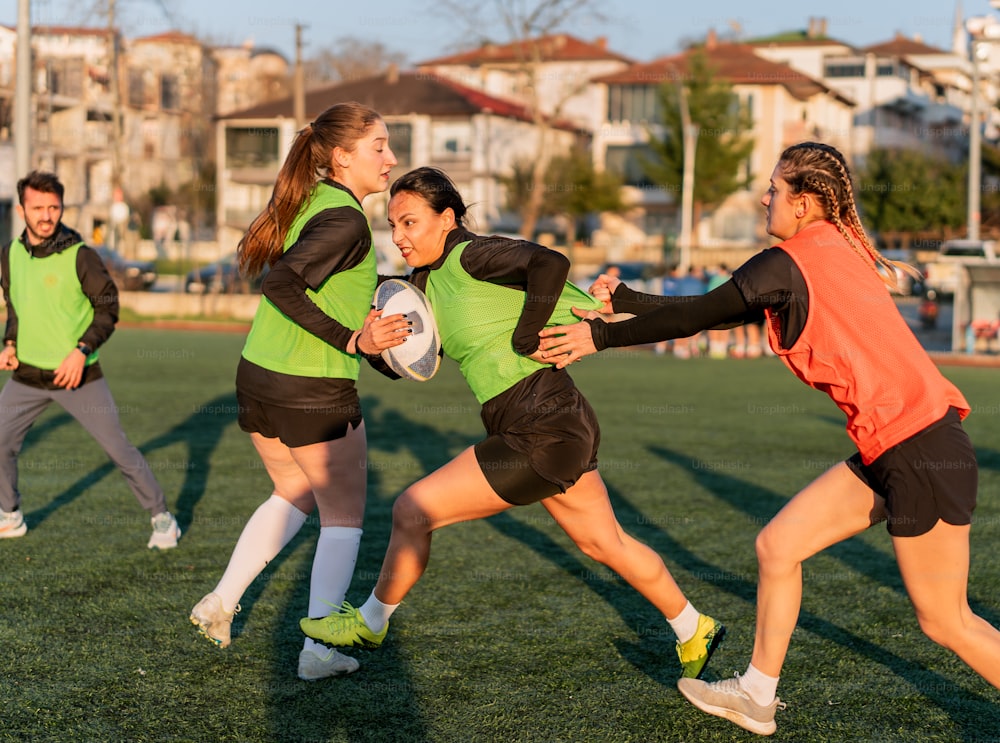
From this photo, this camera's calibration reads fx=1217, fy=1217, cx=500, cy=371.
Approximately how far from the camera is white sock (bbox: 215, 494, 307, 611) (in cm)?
462

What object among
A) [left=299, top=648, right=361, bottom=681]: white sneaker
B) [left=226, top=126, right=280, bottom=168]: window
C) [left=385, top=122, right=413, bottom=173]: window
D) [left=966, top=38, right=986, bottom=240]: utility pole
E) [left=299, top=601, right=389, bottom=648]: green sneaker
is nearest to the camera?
[left=299, top=601, right=389, bottom=648]: green sneaker

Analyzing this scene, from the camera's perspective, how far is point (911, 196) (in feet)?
188

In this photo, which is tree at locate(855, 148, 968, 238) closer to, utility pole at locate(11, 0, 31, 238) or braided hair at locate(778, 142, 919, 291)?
utility pole at locate(11, 0, 31, 238)

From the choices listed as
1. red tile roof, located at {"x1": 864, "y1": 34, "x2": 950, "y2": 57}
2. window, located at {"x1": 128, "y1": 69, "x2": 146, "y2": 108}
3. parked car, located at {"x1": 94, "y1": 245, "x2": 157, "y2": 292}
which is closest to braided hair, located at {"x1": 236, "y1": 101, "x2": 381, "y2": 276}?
parked car, located at {"x1": 94, "y1": 245, "x2": 157, "y2": 292}

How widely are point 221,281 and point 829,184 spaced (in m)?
34.8

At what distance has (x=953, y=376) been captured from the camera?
766 inches

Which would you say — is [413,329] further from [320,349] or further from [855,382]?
[855,382]

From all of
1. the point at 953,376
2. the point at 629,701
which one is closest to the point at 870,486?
the point at 629,701

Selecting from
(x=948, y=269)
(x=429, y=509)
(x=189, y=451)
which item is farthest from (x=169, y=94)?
(x=429, y=509)

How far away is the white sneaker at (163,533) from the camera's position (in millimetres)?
6750

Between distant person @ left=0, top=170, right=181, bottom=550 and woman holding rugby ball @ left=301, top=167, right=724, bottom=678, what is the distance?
2.72m

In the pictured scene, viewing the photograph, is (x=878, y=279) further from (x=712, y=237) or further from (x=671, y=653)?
(x=712, y=237)

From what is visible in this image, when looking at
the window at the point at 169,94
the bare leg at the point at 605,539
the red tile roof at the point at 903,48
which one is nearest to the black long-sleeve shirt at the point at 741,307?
the bare leg at the point at 605,539

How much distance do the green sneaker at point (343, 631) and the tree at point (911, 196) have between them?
5450 cm
